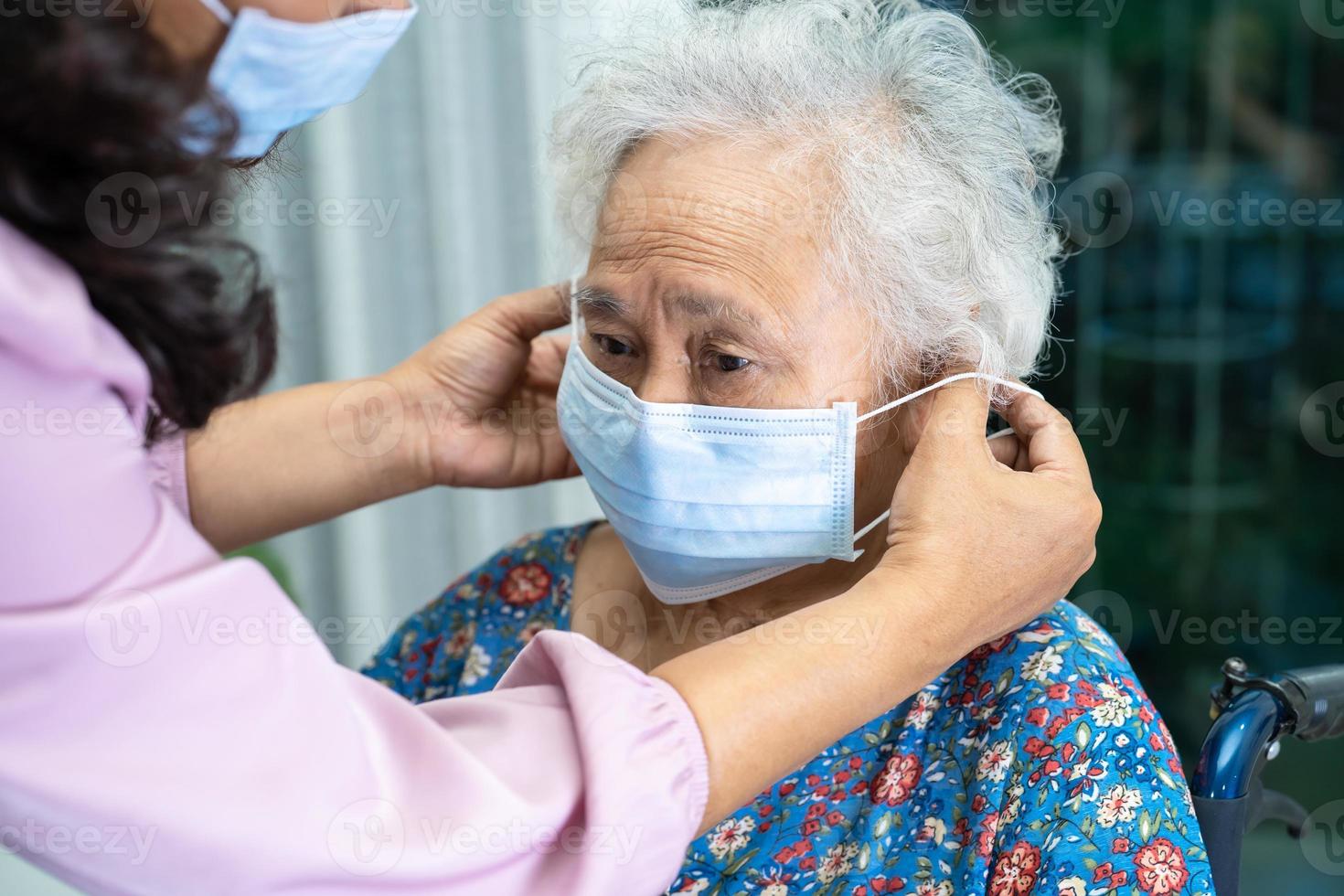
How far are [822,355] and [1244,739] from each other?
22.2 inches

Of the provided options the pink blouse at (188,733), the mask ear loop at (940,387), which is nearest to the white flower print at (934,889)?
the mask ear loop at (940,387)

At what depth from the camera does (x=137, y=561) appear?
0.76 metres

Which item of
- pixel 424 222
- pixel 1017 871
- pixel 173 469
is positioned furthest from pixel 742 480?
pixel 424 222

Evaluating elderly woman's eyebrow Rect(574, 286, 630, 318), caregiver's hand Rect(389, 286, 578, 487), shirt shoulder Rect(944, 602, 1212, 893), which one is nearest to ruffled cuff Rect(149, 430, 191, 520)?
caregiver's hand Rect(389, 286, 578, 487)

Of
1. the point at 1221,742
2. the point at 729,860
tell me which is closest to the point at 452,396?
the point at 729,860

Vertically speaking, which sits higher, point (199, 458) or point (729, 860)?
point (199, 458)

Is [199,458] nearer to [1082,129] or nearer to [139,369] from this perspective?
[139,369]

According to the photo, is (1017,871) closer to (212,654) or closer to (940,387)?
(940,387)

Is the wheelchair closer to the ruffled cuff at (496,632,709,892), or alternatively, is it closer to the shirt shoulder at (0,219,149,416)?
the ruffled cuff at (496,632,709,892)

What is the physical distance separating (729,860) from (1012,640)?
0.38 metres

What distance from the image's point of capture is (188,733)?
75 centimetres

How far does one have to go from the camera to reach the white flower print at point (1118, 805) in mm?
1069

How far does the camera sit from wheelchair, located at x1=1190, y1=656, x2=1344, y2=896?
1.12 metres

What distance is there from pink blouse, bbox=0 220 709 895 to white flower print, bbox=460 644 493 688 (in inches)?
27.8
